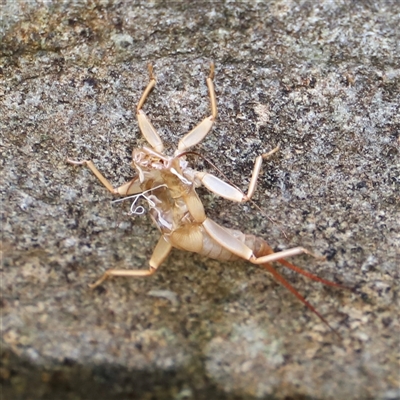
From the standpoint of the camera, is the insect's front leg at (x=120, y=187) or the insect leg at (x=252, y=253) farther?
the insect's front leg at (x=120, y=187)

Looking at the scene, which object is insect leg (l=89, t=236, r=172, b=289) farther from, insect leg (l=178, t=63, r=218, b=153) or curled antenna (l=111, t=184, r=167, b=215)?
insect leg (l=178, t=63, r=218, b=153)

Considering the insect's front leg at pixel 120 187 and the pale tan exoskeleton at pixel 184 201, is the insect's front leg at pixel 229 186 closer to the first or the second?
the pale tan exoskeleton at pixel 184 201

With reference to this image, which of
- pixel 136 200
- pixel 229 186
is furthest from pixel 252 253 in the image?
pixel 136 200

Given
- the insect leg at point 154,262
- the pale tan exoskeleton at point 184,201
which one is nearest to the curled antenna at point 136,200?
the pale tan exoskeleton at point 184,201

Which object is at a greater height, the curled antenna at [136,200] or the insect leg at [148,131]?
the insect leg at [148,131]

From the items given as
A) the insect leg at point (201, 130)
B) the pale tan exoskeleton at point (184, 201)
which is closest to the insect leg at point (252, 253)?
the pale tan exoskeleton at point (184, 201)

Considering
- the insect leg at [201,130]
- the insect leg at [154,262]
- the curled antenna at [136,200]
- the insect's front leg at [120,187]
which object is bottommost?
the insect leg at [154,262]

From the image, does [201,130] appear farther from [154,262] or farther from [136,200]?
[154,262]

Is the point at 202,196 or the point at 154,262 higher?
the point at 202,196
